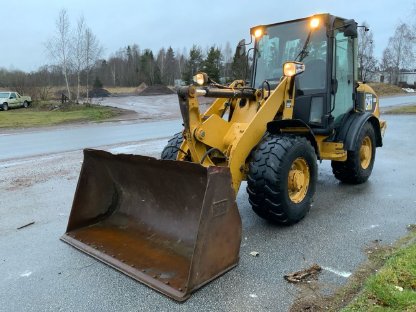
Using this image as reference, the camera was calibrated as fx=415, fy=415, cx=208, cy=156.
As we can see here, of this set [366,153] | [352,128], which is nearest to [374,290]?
[352,128]

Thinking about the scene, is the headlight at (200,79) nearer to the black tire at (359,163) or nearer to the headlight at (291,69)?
the headlight at (291,69)

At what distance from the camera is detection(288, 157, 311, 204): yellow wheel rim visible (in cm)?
506

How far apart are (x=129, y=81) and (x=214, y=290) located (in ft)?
257

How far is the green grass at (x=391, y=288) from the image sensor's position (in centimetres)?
314

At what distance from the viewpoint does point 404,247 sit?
4289 millimetres

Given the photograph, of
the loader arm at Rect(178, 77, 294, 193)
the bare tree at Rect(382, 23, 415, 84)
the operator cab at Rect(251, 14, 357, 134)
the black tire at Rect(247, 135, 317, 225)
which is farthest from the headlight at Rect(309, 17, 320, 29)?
the bare tree at Rect(382, 23, 415, 84)

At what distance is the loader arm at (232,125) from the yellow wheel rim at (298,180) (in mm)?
566

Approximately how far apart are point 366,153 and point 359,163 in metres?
0.50

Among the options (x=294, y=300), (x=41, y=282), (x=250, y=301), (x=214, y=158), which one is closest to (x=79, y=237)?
(x=41, y=282)

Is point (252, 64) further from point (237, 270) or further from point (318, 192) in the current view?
point (237, 270)

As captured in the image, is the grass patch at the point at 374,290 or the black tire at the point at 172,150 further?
the black tire at the point at 172,150

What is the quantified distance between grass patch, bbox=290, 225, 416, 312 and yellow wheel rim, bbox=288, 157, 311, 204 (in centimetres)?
127

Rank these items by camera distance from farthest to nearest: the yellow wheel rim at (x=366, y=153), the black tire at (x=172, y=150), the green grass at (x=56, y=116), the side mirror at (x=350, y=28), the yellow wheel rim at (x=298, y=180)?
1. the green grass at (x=56, y=116)
2. the yellow wheel rim at (x=366, y=153)
3. the side mirror at (x=350, y=28)
4. the black tire at (x=172, y=150)
5. the yellow wheel rim at (x=298, y=180)

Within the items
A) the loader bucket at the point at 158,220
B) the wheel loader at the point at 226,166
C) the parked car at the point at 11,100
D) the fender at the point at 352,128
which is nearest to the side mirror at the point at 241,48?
the wheel loader at the point at 226,166
